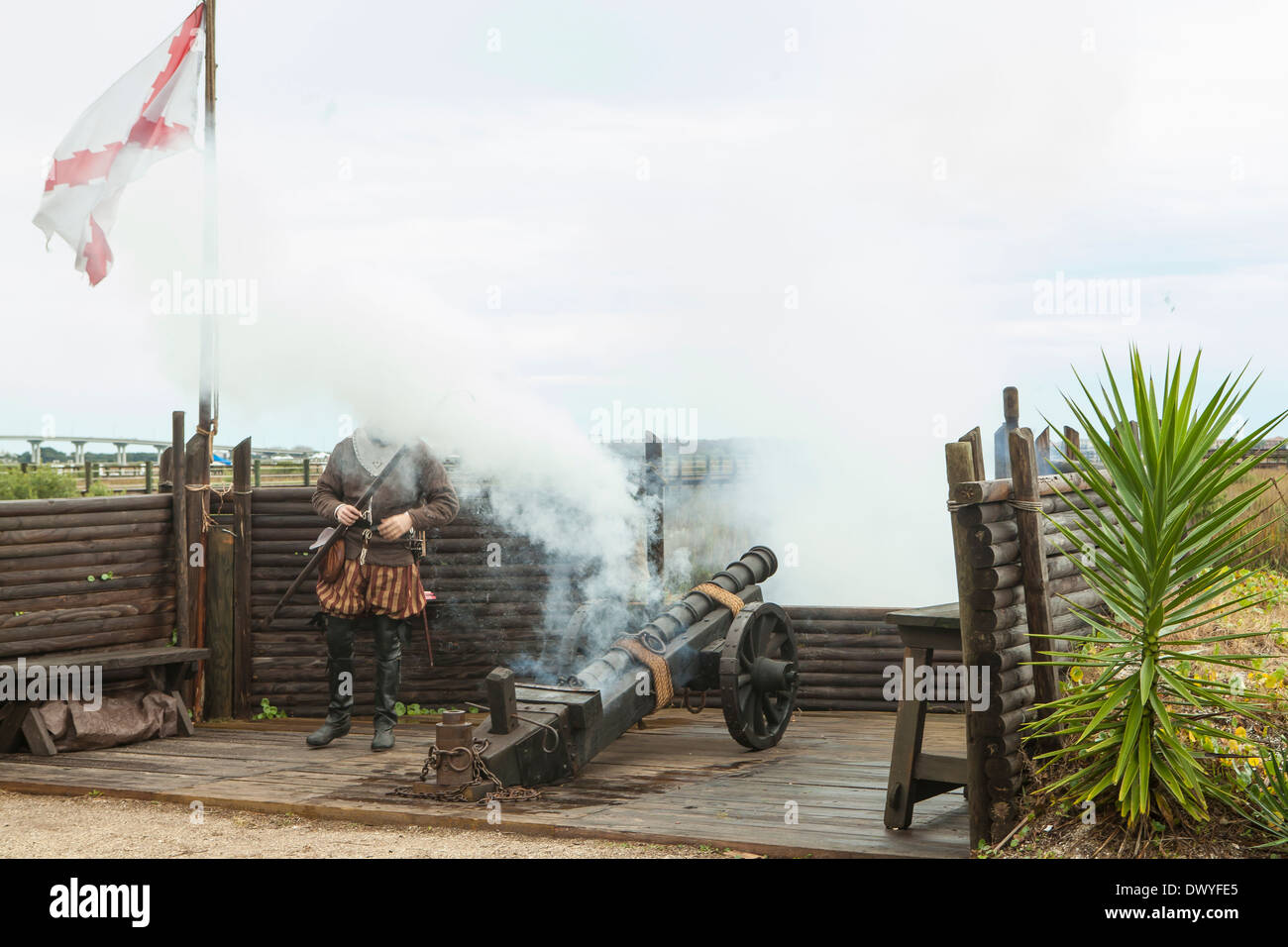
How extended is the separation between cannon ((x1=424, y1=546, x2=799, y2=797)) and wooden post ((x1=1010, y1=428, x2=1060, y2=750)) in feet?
8.60

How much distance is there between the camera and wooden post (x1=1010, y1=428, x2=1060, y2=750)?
208 inches

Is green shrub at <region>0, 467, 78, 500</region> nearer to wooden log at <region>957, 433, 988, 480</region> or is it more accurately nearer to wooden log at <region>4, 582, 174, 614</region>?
wooden log at <region>4, 582, 174, 614</region>

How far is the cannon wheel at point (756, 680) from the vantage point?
7691 millimetres

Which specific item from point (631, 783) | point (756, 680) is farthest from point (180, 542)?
point (756, 680)

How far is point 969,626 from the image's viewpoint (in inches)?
204

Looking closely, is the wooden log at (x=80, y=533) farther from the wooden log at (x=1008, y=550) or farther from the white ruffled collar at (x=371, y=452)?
the wooden log at (x=1008, y=550)

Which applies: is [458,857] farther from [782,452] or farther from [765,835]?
[782,452]

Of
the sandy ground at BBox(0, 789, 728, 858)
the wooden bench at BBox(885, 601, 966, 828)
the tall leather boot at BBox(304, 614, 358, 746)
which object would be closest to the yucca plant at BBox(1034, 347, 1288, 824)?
the wooden bench at BBox(885, 601, 966, 828)

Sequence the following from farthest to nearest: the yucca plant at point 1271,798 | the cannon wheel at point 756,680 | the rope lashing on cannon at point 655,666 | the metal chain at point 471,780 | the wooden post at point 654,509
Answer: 1. the wooden post at point 654,509
2. the cannon wheel at point 756,680
3. the rope lashing on cannon at point 655,666
4. the metal chain at point 471,780
5. the yucca plant at point 1271,798

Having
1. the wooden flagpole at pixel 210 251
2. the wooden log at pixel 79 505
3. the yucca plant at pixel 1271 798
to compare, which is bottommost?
the yucca plant at pixel 1271 798

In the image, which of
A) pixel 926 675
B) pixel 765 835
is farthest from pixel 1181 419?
pixel 765 835

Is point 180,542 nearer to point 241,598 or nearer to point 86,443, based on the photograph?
point 241,598

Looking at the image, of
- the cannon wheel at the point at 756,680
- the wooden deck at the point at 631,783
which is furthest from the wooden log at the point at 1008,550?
the cannon wheel at the point at 756,680

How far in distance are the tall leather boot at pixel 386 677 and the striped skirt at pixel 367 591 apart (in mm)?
117
